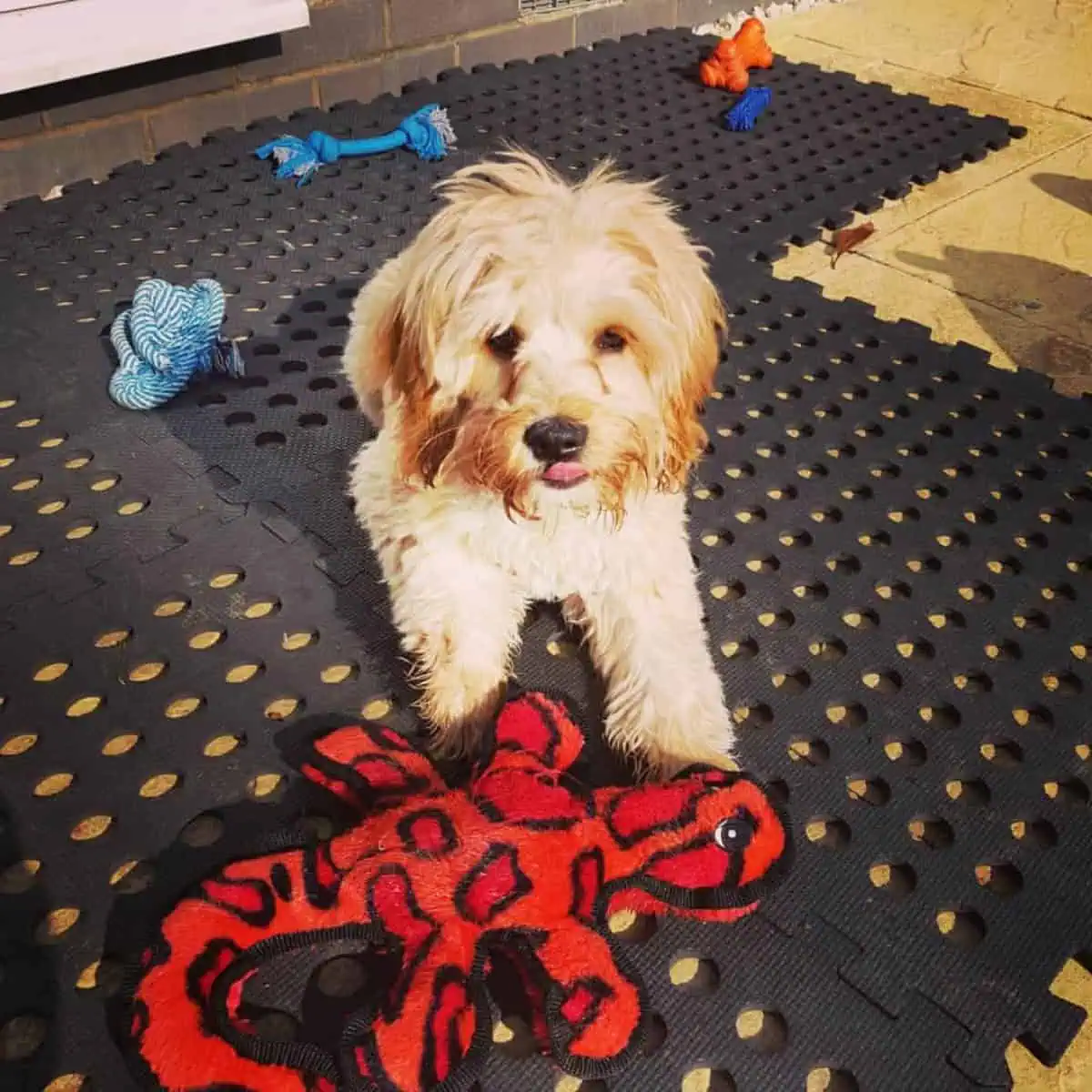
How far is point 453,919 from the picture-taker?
151 centimetres

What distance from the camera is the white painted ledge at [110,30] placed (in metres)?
3.65

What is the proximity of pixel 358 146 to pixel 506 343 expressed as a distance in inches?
111

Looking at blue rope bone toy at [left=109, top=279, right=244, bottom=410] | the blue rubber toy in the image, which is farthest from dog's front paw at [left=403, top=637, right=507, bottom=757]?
the blue rubber toy

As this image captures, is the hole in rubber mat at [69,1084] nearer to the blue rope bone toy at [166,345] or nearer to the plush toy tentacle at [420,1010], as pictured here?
the plush toy tentacle at [420,1010]

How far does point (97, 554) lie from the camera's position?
2375 mm

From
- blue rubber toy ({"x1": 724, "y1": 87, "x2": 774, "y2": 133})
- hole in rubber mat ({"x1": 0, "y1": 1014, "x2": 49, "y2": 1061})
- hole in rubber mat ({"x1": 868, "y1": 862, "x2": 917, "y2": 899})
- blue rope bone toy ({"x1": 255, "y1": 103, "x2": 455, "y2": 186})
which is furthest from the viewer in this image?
blue rubber toy ({"x1": 724, "y1": 87, "x2": 774, "y2": 133})

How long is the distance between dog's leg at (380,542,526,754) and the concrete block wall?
299 centimetres

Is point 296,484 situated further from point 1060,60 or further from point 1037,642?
point 1060,60

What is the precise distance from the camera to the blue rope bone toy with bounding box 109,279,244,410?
9.29 feet

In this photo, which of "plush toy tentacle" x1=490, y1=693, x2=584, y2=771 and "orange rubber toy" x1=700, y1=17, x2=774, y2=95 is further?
"orange rubber toy" x1=700, y1=17, x2=774, y2=95

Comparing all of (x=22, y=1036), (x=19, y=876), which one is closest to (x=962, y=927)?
(x=22, y=1036)

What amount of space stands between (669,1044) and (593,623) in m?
0.89

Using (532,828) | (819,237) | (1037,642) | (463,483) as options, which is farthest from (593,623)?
(819,237)

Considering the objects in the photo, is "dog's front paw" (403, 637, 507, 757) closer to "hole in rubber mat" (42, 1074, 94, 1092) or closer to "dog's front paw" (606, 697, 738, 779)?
"dog's front paw" (606, 697, 738, 779)
